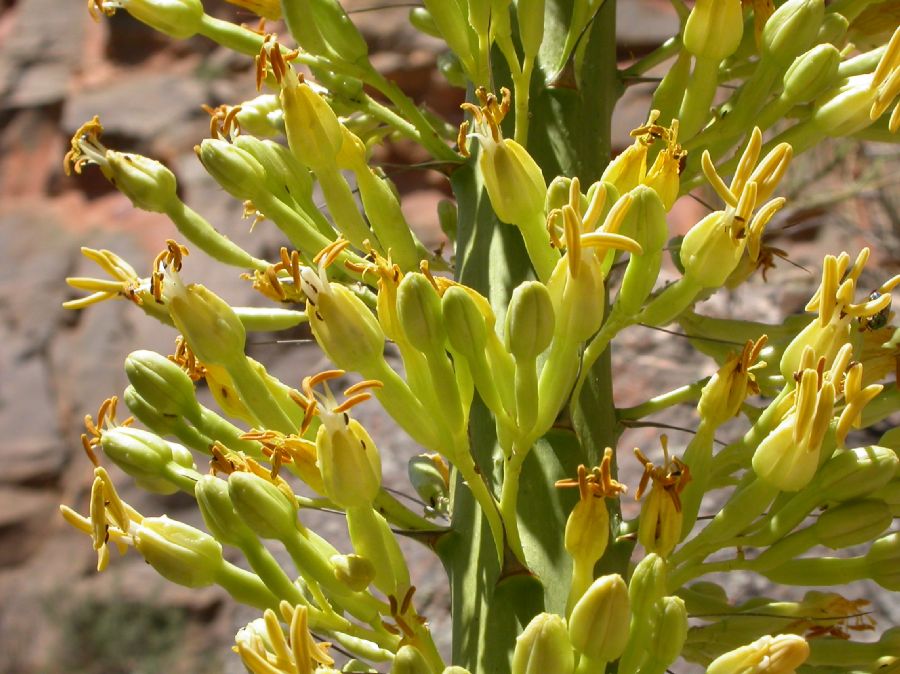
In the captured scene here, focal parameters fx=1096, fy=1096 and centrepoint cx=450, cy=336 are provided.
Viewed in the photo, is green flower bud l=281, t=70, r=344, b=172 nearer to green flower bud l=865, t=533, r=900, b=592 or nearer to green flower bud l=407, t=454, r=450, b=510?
green flower bud l=407, t=454, r=450, b=510

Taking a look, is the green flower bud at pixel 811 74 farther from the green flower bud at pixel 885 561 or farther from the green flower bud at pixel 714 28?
the green flower bud at pixel 885 561

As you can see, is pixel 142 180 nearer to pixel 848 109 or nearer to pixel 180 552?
pixel 180 552

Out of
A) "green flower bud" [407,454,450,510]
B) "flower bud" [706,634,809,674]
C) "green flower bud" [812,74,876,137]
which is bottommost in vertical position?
"green flower bud" [407,454,450,510]

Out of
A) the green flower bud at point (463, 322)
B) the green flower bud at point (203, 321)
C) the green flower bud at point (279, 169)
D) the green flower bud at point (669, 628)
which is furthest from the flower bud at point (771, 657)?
the green flower bud at point (279, 169)

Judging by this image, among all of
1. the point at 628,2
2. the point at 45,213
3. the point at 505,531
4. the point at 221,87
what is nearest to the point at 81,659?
the point at 45,213

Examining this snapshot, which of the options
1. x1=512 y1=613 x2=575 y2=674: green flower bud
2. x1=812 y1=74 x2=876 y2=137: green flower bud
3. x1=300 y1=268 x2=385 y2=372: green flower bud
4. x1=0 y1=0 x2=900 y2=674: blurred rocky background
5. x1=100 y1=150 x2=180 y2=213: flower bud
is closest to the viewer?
x1=512 y1=613 x2=575 y2=674: green flower bud

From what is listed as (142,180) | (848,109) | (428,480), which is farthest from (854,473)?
(142,180)

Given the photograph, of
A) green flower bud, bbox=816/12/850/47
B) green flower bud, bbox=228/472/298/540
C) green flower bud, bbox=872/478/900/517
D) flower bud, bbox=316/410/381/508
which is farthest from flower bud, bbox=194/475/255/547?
green flower bud, bbox=816/12/850/47
